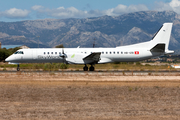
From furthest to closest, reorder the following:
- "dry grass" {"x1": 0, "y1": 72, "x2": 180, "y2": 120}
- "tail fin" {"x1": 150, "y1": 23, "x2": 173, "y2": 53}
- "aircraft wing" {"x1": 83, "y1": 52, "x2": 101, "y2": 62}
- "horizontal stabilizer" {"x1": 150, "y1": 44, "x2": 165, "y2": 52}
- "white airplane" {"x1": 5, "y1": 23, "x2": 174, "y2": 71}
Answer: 1. "tail fin" {"x1": 150, "y1": 23, "x2": 173, "y2": 53}
2. "horizontal stabilizer" {"x1": 150, "y1": 44, "x2": 165, "y2": 52}
3. "white airplane" {"x1": 5, "y1": 23, "x2": 174, "y2": 71}
4. "aircraft wing" {"x1": 83, "y1": 52, "x2": 101, "y2": 62}
5. "dry grass" {"x1": 0, "y1": 72, "x2": 180, "y2": 120}

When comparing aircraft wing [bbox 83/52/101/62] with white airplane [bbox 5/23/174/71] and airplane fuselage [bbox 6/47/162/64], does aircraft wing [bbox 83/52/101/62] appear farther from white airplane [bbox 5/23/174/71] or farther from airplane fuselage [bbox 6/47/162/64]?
airplane fuselage [bbox 6/47/162/64]

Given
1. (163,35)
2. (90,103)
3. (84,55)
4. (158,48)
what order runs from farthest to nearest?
(163,35), (158,48), (84,55), (90,103)

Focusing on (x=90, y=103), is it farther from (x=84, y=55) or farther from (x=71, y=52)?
(x=71, y=52)

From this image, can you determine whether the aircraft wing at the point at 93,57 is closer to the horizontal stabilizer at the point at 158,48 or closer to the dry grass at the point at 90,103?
the horizontal stabilizer at the point at 158,48

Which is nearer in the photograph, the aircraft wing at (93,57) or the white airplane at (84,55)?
the aircraft wing at (93,57)

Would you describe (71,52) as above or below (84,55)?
above

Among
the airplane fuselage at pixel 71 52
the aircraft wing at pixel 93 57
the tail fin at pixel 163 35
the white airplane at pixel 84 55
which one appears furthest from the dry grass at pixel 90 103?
the tail fin at pixel 163 35

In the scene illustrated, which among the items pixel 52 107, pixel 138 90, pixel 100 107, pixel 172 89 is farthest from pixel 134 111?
pixel 172 89

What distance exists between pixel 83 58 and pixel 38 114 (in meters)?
21.6

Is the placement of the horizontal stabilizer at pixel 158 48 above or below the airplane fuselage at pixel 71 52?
above

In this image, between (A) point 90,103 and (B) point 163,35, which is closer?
(A) point 90,103

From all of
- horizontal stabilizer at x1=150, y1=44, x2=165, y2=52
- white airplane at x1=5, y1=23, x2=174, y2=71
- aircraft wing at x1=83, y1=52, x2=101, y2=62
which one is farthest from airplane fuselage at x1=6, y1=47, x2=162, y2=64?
aircraft wing at x1=83, y1=52, x2=101, y2=62

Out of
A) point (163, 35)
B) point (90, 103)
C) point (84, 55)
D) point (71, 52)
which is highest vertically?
point (163, 35)

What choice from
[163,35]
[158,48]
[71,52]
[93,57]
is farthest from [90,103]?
[163,35]
